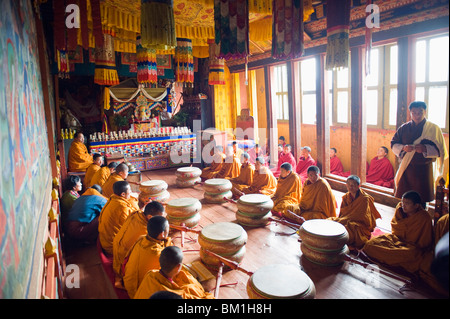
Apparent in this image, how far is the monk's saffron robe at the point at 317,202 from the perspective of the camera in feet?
17.2

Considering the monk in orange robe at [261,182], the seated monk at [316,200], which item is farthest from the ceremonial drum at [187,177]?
the seated monk at [316,200]

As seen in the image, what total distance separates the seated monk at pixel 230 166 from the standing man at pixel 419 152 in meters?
4.20

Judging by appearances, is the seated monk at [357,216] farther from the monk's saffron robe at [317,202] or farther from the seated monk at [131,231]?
the seated monk at [131,231]

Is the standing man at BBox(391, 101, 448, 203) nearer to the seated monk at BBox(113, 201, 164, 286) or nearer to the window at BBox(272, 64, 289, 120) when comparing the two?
the seated monk at BBox(113, 201, 164, 286)

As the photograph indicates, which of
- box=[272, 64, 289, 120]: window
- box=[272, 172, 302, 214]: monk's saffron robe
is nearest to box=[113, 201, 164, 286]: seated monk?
box=[272, 172, 302, 214]: monk's saffron robe

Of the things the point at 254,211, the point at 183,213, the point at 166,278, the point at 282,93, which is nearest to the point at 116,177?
the point at 183,213

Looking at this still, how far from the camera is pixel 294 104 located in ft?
29.2

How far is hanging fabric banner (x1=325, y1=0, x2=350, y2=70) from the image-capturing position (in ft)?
15.5

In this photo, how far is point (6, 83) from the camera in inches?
79.8

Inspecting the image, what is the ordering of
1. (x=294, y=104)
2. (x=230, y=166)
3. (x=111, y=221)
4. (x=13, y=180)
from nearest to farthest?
(x=13, y=180)
(x=111, y=221)
(x=230, y=166)
(x=294, y=104)

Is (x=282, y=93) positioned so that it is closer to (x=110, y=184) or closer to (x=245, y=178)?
(x=245, y=178)

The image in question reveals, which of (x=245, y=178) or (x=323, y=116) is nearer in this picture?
(x=245, y=178)

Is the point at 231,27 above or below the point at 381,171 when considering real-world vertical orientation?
above

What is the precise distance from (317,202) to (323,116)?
3.43 metres
